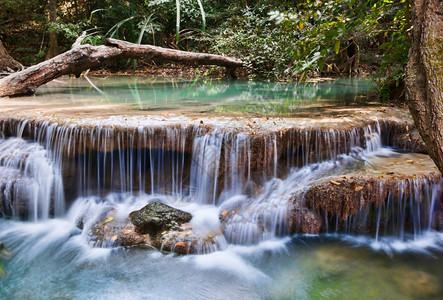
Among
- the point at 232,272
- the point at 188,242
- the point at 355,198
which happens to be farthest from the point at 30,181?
the point at 355,198

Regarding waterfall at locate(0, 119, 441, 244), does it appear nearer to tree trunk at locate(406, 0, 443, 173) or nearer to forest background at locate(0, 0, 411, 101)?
tree trunk at locate(406, 0, 443, 173)

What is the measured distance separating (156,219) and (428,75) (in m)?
3.41

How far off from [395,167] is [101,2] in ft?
58.3

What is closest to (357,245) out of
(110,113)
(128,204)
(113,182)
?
(128,204)

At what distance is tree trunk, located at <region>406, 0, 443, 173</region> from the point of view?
8.84 feet

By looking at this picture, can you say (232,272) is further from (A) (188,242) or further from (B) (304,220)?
(B) (304,220)

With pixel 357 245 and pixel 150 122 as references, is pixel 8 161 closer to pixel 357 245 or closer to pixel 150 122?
pixel 150 122

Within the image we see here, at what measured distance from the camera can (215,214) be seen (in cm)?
503

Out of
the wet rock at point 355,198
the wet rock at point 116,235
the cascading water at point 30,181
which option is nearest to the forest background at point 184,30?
the cascading water at point 30,181

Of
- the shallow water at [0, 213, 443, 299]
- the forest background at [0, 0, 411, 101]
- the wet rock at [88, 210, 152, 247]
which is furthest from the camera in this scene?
the forest background at [0, 0, 411, 101]

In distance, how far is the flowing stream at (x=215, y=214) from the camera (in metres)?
3.83

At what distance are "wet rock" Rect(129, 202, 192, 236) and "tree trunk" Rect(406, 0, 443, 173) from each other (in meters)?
3.08

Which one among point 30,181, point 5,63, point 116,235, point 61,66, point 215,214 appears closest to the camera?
point 116,235

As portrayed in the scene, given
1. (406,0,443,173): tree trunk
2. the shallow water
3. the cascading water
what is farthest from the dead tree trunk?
(406,0,443,173): tree trunk
